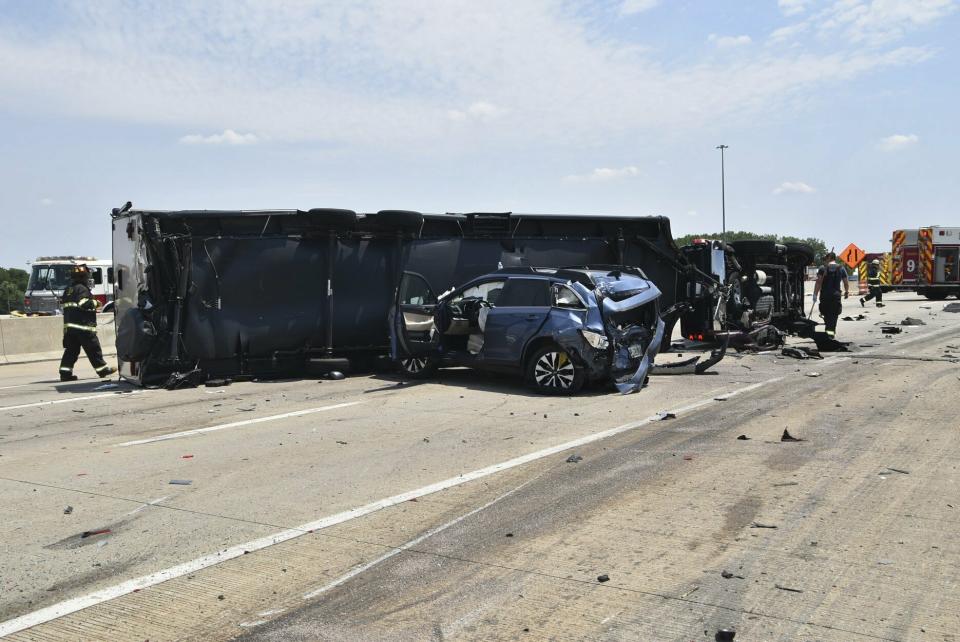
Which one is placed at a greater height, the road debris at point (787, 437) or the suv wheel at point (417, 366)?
the suv wheel at point (417, 366)

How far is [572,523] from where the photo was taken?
5.66 metres

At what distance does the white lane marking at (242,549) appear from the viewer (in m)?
4.28

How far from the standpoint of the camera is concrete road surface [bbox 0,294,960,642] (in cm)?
421

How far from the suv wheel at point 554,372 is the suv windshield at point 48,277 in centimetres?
2647

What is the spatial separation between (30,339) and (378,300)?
8.87 meters

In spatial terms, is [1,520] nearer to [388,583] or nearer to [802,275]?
[388,583]

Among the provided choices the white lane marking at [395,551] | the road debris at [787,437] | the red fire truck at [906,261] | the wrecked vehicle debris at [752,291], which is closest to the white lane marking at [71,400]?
the white lane marking at [395,551]

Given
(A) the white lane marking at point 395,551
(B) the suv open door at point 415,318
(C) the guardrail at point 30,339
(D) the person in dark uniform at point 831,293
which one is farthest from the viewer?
(D) the person in dark uniform at point 831,293

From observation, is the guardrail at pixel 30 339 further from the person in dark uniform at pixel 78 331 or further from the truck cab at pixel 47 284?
the truck cab at pixel 47 284

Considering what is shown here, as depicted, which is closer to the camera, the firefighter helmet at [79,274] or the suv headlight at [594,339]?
the suv headlight at [594,339]

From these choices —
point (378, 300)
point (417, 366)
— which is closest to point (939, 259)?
point (378, 300)

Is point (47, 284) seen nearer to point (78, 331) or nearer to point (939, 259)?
point (78, 331)

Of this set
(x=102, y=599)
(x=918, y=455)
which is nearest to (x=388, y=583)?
(x=102, y=599)

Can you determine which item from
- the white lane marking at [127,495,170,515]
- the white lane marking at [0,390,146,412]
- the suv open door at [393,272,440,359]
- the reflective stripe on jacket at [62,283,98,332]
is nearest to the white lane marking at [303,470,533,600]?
the white lane marking at [127,495,170,515]
